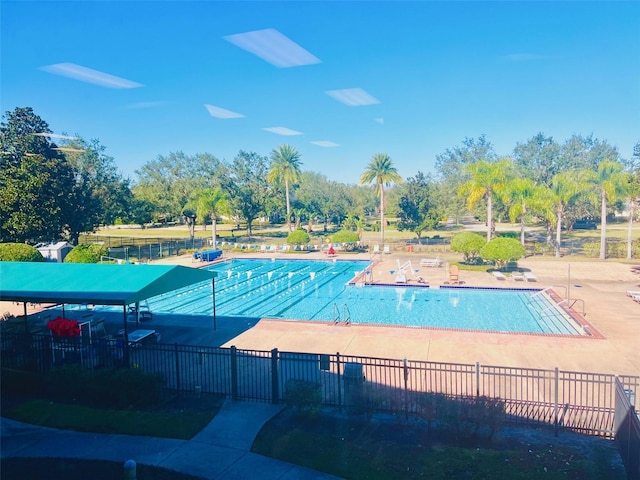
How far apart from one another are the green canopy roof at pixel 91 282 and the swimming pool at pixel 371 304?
690 centimetres

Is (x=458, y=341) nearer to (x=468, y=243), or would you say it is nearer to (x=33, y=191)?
(x=468, y=243)

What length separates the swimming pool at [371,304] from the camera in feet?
60.2

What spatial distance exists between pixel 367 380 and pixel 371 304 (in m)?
11.4

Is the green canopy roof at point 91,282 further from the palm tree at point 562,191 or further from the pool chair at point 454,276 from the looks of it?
the palm tree at point 562,191

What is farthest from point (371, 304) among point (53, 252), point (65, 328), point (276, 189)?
point (276, 189)

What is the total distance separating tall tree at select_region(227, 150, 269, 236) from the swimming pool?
92.0 feet

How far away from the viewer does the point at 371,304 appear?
22.0 meters

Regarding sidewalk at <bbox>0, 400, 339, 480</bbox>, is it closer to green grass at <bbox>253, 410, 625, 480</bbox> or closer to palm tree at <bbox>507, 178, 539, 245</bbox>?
green grass at <bbox>253, 410, 625, 480</bbox>

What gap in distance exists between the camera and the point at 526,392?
993cm

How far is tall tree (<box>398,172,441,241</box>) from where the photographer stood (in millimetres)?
53078

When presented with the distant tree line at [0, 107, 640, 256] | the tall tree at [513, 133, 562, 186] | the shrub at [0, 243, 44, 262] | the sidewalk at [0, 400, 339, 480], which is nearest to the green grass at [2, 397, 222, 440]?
the sidewalk at [0, 400, 339, 480]

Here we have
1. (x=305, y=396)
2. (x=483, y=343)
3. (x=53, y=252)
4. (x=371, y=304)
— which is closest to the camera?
(x=305, y=396)

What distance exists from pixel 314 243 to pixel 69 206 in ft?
72.4

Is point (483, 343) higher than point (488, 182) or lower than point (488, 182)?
lower
